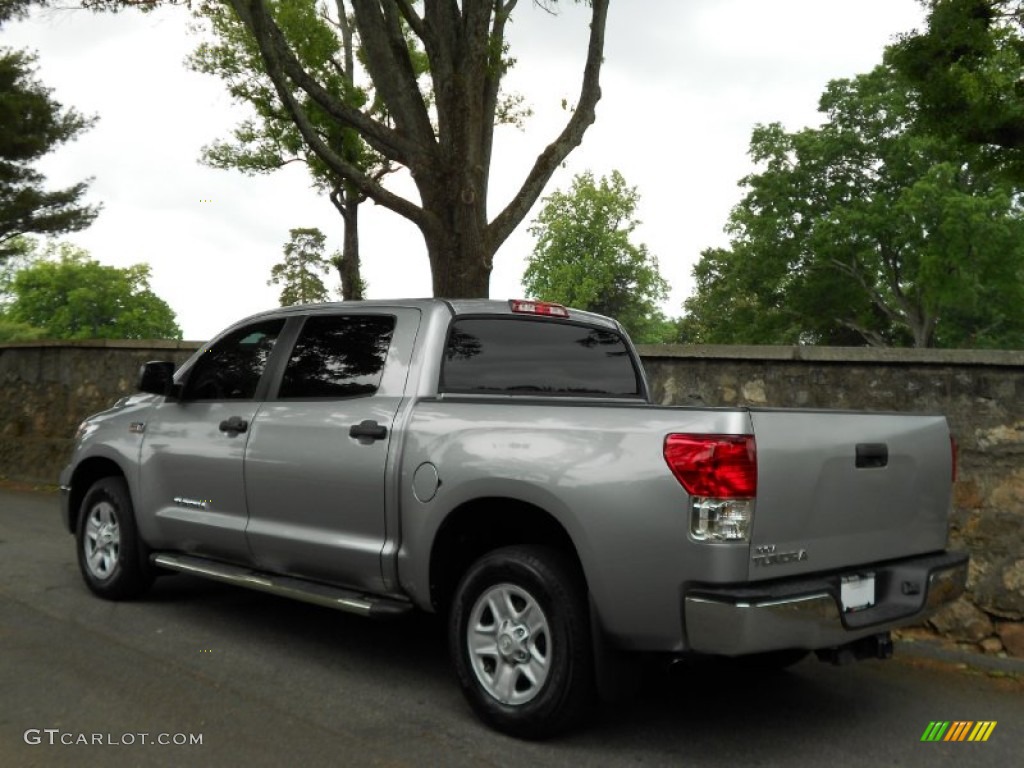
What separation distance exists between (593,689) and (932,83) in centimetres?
1267

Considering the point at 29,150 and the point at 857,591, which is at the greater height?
the point at 29,150

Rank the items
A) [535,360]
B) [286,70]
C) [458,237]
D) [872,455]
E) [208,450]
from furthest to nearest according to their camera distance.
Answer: [458,237] → [286,70] → [208,450] → [535,360] → [872,455]

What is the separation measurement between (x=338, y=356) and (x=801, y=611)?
2707 millimetres

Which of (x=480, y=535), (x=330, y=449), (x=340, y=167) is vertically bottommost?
(x=480, y=535)

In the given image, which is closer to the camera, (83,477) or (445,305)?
(445,305)

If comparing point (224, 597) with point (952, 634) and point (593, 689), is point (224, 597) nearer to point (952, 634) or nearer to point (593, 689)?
point (593, 689)

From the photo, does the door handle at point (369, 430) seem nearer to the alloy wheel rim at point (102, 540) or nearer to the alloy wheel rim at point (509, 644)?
the alloy wheel rim at point (509, 644)

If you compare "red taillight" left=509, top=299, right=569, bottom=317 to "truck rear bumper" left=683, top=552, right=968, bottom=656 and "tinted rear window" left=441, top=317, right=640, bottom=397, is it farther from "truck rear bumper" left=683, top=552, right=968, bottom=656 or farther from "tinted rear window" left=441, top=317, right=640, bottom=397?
"truck rear bumper" left=683, top=552, right=968, bottom=656

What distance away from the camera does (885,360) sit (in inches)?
255

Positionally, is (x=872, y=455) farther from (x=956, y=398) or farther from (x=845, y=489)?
(x=956, y=398)

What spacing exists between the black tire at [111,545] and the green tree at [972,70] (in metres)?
11.6

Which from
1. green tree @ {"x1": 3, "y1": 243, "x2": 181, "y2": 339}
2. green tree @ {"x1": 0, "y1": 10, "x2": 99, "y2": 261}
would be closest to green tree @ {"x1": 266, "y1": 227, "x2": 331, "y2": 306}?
green tree @ {"x1": 0, "y1": 10, "x2": 99, "y2": 261}

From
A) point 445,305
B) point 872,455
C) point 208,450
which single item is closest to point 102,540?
point 208,450

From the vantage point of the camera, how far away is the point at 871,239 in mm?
33719
